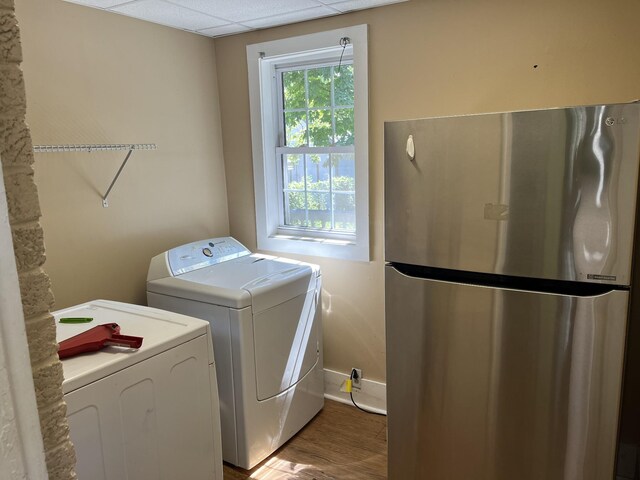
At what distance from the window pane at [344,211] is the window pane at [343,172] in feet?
0.14

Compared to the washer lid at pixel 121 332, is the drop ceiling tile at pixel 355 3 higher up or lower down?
higher up

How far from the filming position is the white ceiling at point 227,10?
2.17 m

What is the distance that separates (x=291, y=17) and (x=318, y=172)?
0.86 m

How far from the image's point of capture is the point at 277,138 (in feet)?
9.57

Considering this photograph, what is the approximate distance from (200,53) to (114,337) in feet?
6.25

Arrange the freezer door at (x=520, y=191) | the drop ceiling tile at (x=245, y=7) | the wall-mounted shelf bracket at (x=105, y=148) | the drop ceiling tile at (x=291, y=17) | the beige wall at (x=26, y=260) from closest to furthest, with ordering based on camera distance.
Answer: the beige wall at (x=26, y=260) < the freezer door at (x=520, y=191) < the wall-mounted shelf bracket at (x=105, y=148) < the drop ceiling tile at (x=245, y=7) < the drop ceiling tile at (x=291, y=17)

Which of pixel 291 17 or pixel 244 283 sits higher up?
pixel 291 17

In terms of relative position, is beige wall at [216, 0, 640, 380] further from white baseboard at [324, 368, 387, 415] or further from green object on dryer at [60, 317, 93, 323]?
green object on dryer at [60, 317, 93, 323]

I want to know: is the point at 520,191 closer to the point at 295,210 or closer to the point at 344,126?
the point at 344,126

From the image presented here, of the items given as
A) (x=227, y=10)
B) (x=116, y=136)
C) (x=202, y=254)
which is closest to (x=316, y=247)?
(x=202, y=254)

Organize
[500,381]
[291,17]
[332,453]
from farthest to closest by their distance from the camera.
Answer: [291,17] → [332,453] → [500,381]

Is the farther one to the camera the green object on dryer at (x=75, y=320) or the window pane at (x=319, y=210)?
the window pane at (x=319, y=210)

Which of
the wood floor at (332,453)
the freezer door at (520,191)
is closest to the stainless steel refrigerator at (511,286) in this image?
the freezer door at (520,191)

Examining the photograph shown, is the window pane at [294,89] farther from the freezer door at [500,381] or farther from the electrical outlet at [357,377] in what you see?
the electrical outlet at [357,377]
